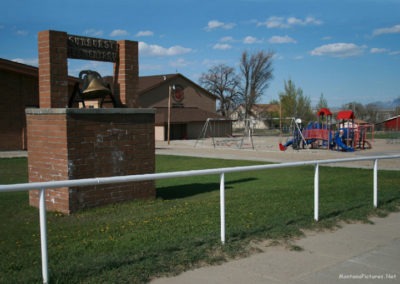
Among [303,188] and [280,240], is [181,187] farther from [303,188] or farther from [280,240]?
[280,240]

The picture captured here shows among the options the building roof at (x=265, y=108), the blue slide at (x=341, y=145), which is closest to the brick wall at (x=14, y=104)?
the blue slide at (x=341, y=145)

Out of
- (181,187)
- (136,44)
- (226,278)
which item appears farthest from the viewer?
(181,187)

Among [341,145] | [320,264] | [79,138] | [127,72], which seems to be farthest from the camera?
[341,145]

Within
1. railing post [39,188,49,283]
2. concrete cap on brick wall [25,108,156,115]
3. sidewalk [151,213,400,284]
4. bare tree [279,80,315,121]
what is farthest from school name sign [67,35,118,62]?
bare tree [279,80,315,121]

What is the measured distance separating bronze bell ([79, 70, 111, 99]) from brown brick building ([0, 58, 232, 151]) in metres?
20.8

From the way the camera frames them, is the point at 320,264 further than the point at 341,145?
No

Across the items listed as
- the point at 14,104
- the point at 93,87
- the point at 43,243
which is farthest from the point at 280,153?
the point at 43,243

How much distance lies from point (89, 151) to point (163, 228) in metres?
2.50

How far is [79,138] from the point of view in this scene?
7.82 m

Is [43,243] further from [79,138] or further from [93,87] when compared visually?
[93,87]

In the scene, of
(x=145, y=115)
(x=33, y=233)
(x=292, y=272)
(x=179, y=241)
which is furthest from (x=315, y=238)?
(x=145, y=115)

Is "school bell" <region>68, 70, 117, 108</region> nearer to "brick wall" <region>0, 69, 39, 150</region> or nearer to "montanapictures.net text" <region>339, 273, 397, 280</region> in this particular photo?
"montanapictures.net text" <region>339, 273, 397, 280</region>

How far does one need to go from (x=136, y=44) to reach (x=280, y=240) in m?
5.47

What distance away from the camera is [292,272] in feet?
15.3
